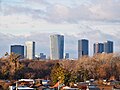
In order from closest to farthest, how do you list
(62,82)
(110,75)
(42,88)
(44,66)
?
1. (42,88)
2. (62,82)
3. (110,75)
4. (44,66)

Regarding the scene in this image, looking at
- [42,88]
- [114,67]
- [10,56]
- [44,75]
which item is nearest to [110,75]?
[114,67]

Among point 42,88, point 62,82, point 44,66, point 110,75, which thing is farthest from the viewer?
point 44,66

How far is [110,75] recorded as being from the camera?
7275 cm

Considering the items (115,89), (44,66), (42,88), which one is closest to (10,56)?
(44,66)

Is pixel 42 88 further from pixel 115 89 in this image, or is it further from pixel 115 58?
pixel 115 58

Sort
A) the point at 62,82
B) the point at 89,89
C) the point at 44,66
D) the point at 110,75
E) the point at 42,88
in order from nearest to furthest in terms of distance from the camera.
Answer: the point at 89,89 → the point at 42,88 → the point at 62,82 → the point at 110,75 → the point at 44,66

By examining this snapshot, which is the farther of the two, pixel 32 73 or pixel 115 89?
pixel 32 73

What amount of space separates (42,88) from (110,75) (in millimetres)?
27875

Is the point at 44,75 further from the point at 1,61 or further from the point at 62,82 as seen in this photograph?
the point at 62,82

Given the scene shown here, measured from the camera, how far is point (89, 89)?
4353 centimetres

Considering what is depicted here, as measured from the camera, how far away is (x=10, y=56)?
70750 millimetres

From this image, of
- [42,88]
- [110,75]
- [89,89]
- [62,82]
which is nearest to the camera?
[89,89]

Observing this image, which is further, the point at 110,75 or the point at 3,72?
the point at 110,75

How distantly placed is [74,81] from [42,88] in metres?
8.80
